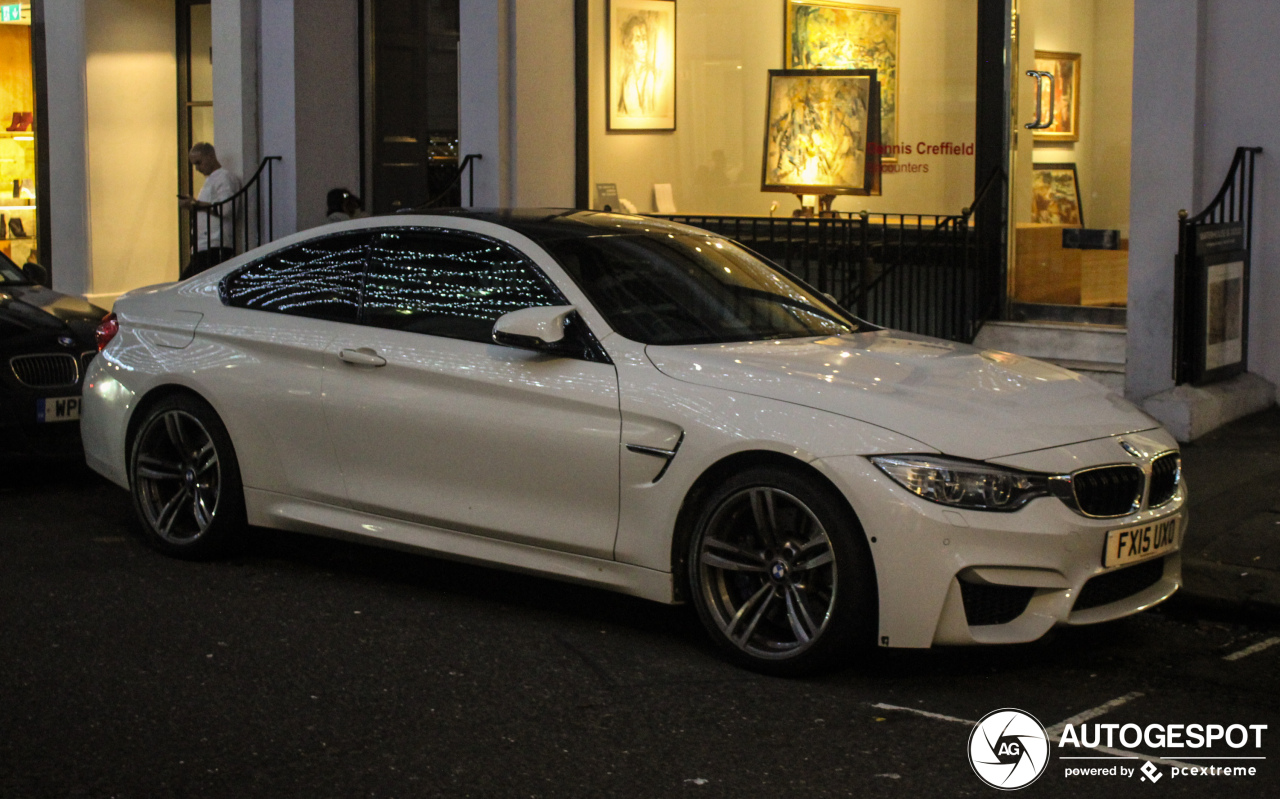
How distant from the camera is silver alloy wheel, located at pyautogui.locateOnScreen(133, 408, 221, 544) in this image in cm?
686

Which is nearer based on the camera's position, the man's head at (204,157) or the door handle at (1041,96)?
the door handle at (1041,96)

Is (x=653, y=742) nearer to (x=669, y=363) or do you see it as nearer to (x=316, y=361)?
(x=669, y=363)

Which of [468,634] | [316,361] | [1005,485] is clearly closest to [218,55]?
[316,361]

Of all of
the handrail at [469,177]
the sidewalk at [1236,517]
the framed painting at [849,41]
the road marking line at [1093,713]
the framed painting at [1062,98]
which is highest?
the framed painting at [849,41]

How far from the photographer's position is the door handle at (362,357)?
621 cm

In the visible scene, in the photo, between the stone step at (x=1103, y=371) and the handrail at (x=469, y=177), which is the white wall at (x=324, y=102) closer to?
the handrail at (x=469, y=177)

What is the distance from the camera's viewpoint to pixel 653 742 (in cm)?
464

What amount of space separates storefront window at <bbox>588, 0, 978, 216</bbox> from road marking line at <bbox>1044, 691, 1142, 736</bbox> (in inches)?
301

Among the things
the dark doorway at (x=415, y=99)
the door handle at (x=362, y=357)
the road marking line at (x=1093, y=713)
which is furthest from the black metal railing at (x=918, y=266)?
the road marking line at (x=1093, y=713)

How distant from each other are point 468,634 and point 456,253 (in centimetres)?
158

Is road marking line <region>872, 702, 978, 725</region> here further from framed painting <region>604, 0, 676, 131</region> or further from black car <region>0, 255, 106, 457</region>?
framed painting <region>604, 0, 676, 131</region>

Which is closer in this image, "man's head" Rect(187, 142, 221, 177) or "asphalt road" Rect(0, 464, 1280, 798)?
"asphalt road" Rect(0, 464, 1280, 798)

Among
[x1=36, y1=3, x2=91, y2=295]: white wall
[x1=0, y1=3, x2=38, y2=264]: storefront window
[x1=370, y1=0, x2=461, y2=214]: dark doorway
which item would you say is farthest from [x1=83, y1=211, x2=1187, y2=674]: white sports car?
[x1=0, y1=3, x2=38, y2=264]: storefront window

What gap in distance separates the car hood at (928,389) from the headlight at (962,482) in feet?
0.17
